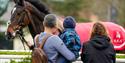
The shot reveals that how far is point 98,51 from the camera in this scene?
9.14 metres

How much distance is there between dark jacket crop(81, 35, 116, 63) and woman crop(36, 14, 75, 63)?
1.12 feet

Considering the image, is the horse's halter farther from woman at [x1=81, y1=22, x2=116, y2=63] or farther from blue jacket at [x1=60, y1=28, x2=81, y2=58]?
woman at [x1=81, y1=22, x2=116, y2=63]

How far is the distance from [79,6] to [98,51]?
145ft

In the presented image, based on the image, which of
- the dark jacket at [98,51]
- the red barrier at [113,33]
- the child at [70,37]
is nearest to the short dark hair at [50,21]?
the child at [70,37]

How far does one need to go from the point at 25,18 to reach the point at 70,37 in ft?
8.20

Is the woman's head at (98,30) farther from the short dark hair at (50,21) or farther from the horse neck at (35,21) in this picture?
the horse neck at (35,21)

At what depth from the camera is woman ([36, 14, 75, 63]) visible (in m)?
8.80

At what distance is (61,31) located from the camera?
30.5 ft

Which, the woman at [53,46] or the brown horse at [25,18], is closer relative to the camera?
the woman at [53,46]

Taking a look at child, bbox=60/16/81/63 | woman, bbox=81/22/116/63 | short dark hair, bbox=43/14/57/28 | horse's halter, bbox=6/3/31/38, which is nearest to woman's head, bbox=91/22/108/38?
woman, bbox=81/22/116/63

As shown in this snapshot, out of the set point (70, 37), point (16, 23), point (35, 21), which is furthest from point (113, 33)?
point (70, 37)

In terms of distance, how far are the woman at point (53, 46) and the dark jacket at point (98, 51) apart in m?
0.34

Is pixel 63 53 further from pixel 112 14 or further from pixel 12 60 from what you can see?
pixel 112 14

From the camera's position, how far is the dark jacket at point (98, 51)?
9117mm
